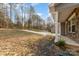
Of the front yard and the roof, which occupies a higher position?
the roof

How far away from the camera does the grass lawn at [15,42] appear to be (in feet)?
7.10

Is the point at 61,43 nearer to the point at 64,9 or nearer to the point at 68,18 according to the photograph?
the point at 68,18

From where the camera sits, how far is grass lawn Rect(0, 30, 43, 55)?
2164 millimetres

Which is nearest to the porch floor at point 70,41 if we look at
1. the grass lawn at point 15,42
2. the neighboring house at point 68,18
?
the neighboring house at point 68,18

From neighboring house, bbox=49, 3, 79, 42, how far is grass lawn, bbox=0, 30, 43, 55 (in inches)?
14.2

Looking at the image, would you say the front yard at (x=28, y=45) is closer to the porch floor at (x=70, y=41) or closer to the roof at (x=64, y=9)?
the porch floor at (x=70, y=41)

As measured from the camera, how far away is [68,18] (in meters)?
2.16

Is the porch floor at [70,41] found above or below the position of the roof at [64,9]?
below

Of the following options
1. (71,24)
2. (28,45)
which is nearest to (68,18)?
(71,24)

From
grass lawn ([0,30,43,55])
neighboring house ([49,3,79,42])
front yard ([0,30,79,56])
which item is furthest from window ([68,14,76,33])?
grass lawn ([0,30,43,55])

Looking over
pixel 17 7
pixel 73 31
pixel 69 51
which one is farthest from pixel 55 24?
pixel 17 7

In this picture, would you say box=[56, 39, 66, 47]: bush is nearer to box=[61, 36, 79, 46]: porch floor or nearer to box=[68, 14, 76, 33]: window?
box=[61, 36, 79, 46]: porch floor

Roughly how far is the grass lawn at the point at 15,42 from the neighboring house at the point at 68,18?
36 centimetres

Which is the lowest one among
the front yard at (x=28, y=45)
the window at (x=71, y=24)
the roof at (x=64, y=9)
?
the front yard at (x=28, y=45)
